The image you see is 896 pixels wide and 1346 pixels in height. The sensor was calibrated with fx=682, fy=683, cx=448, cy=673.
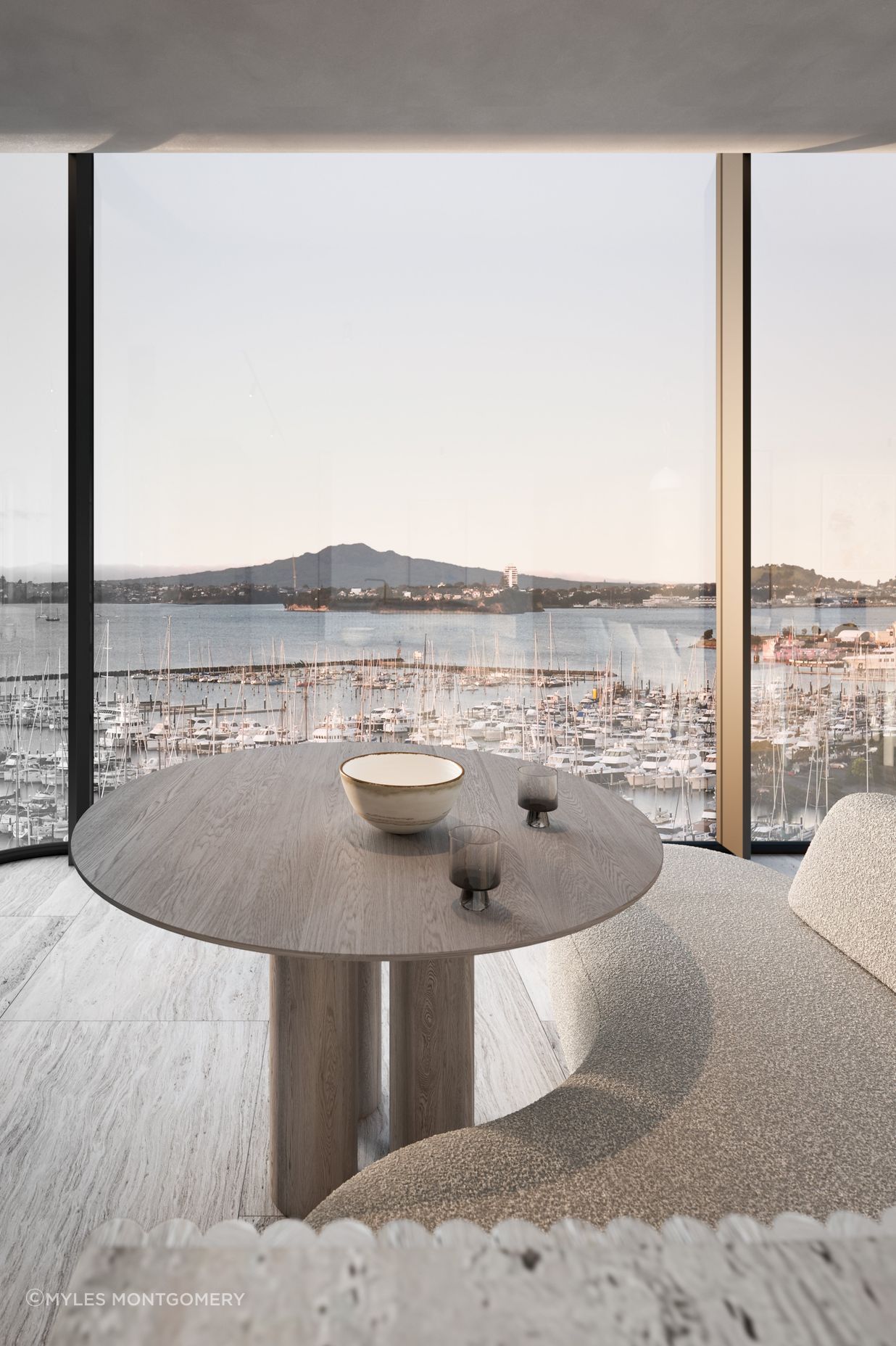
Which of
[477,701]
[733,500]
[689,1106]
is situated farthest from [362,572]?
[689,1106]

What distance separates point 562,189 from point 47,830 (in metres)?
3.33

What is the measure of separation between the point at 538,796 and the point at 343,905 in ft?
1.62

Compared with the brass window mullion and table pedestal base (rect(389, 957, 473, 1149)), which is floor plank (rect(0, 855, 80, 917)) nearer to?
table pedestal base (rect(389, 957, 473, 1149))

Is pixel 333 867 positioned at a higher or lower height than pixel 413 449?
lower

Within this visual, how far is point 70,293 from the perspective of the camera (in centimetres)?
264

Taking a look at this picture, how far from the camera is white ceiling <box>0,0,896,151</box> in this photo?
1.98m

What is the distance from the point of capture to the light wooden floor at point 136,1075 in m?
1.24

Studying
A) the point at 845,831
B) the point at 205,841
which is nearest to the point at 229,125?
the point at 205,841

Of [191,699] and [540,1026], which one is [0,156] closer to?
[191,699]

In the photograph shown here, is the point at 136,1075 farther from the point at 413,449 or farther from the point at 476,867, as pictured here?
the point at 413,449

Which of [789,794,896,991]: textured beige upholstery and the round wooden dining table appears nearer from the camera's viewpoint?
the round wooden dining table

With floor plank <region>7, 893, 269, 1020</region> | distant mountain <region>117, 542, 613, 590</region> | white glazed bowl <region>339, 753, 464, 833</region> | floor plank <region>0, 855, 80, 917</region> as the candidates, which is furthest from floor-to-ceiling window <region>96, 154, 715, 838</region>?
white glazed bowl <region>339, 753, 464, 833</region>

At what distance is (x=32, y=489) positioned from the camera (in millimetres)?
2664

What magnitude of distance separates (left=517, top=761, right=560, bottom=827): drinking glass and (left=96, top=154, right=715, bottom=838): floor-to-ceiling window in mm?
1585
